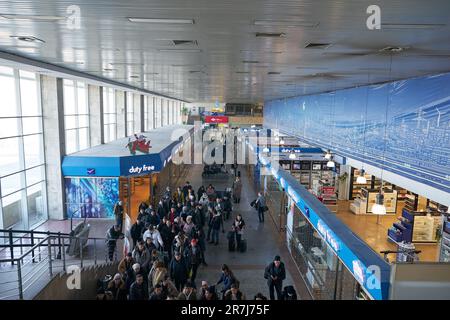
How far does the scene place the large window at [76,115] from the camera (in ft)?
44.9

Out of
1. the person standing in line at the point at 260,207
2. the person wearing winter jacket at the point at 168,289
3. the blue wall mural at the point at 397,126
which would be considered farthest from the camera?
the person standing in line at the point at 260,207

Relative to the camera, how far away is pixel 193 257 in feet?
27.0

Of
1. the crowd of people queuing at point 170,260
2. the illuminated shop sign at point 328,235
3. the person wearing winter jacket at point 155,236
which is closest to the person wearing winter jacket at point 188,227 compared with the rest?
the crowd of people queuing at point 170,260

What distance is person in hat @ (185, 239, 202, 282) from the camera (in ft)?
26.4

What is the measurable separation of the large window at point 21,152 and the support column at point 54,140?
19 cm

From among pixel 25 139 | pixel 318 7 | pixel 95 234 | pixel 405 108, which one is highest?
pixel 318 7

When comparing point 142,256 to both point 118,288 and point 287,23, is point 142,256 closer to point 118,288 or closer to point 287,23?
point 118,288

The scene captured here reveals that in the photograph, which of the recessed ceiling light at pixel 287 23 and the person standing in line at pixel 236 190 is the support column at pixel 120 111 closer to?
the person standing in line at pixel 236 190

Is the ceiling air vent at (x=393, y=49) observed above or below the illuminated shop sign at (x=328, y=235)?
above

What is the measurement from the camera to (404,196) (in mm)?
17359

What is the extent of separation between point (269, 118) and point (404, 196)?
64.0ft

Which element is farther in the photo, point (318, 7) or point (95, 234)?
point (95, 234)

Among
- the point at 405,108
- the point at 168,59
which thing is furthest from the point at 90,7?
the point at 405,108
